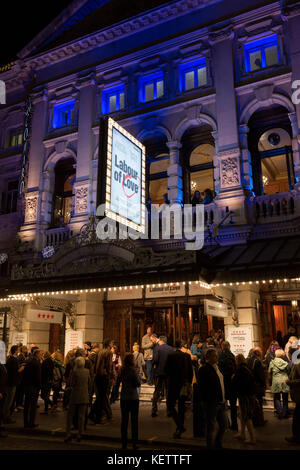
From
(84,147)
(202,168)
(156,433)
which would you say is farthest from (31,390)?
(84,147)

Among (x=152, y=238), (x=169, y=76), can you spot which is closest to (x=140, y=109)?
(x=169, y=76)

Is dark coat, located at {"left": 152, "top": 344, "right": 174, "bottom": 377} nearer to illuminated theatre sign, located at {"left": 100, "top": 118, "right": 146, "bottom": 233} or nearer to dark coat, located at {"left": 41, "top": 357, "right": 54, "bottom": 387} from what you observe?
dark coat, located at {"left": 41, "top": 357, "right": 54, "bottom": 387}

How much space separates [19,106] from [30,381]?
17.8 metres

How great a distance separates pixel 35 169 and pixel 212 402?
17.0 m

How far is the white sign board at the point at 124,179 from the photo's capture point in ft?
54.2

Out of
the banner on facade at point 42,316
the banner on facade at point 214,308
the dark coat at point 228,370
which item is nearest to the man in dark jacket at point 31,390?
the dark coat at point 228,370

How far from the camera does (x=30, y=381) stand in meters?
11.0

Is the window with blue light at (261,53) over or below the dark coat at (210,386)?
over

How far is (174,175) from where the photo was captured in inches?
723

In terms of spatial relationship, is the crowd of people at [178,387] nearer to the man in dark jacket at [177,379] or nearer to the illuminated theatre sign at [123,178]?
the man in dark jacket at [177,379]

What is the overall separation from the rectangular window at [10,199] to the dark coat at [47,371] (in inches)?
484

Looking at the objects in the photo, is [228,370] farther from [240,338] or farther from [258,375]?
[240,338]

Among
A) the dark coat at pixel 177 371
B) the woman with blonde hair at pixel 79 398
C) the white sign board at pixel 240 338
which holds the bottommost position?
the woman with blonde hair at pixel 79 398
